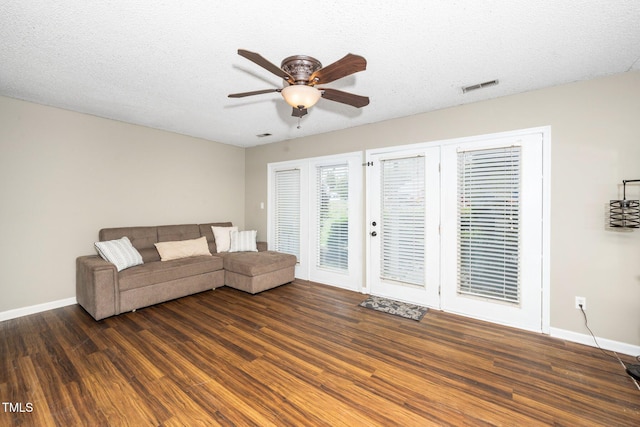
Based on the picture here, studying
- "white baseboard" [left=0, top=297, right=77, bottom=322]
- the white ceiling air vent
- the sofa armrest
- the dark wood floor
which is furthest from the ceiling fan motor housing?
"white baseboard" [left=0, top=297, right=77, bottom=322]

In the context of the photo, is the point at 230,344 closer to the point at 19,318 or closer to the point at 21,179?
the point at 19,318

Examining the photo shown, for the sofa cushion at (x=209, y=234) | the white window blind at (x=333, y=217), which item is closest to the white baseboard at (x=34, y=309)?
the sofa cushion at (x=209, y=234)

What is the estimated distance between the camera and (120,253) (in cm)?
345

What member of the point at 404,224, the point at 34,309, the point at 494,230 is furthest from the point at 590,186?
the point at 34,309

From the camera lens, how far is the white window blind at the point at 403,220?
11.7ft

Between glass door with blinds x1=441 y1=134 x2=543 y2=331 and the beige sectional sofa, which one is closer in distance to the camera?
glass door with blinds x1=441 y1=134 x2=543 y2=331

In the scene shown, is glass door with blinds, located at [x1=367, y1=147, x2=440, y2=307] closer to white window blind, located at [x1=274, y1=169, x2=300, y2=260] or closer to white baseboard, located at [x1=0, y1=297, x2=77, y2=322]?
white window blind, located at [x1=274, y1=169, x2=300, y2=260]

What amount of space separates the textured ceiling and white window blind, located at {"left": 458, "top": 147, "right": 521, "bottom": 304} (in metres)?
0.78

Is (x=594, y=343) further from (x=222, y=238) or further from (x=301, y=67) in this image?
(x=222, y=238)

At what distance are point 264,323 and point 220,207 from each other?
122 inches

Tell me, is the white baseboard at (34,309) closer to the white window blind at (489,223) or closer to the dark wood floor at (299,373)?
the dark wood floor at (299,373)

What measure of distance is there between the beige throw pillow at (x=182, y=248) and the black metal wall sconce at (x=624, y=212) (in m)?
5.10

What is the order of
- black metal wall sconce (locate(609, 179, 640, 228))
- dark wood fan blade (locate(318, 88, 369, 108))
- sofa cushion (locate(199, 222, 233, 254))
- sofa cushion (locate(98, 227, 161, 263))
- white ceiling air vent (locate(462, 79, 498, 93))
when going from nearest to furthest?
dark wood fan blade (locate(318, 88, 369, 108)), black metal wall sconce (locate(609, 179, 640, 228)), white ceiling air vent (locate(462, 79, 498, 93)), sofa cushion (locate(98, 227, 161, 263)), sofa cushion (locate(199, 222, 233, 254))

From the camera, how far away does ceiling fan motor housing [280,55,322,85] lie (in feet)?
6.23
